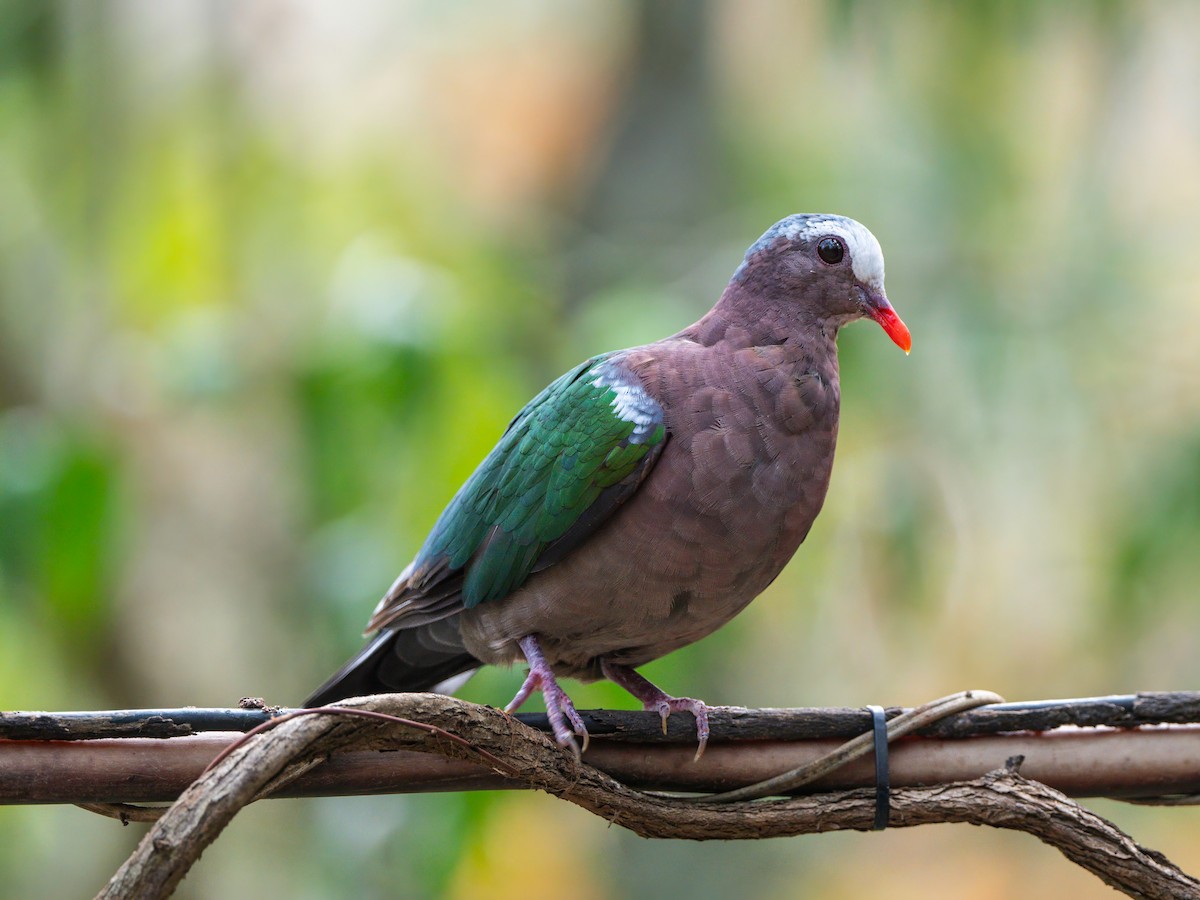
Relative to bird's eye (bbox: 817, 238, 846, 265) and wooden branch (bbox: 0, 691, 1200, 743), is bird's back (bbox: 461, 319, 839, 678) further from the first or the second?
wooden branch (bbox: 0, 691, 1200, 743)

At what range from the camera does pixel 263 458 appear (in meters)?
6.41

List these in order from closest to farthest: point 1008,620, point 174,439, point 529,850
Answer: point 174,439
point 1008,620
point 529,850

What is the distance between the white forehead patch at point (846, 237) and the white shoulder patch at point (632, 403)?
38 cm

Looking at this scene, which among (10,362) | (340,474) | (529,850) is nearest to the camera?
(340,474)

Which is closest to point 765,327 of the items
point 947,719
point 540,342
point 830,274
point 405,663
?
point 830,274

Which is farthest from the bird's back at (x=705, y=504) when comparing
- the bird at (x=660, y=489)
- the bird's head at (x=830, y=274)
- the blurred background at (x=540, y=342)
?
the blurred background at (x=540, y=342)

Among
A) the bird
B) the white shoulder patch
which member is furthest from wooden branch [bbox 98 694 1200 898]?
the white shoulder patch

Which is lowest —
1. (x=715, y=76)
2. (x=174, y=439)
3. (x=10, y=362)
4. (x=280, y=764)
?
(x=280, y=764)

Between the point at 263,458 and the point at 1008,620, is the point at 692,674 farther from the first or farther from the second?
the point at 1008,620

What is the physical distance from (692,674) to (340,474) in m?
2.12

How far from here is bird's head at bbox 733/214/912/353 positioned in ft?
8.33

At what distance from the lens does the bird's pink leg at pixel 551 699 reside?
81.8 inches

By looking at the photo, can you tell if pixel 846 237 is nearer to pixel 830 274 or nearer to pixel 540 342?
pixel 830 274

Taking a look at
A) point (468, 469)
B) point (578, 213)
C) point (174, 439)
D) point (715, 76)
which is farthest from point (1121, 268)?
point (174, 439)
